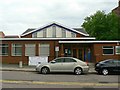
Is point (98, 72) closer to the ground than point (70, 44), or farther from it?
closer to the ground

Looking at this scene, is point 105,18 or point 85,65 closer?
point 85,65

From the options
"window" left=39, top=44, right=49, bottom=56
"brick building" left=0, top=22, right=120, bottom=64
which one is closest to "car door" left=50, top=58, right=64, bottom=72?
"brick building" left=0, top=22, right=120, bottom=64

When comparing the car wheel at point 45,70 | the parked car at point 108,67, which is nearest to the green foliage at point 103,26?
the parked car at point 108,67

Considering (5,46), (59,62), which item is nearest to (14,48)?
(5,46)

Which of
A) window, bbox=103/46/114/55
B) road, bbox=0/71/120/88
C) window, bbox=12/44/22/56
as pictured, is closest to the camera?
road, bbox=0/71/120/88

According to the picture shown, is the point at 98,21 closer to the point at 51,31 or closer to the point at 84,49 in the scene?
the point at 51,31

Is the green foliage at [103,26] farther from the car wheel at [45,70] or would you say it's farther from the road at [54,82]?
the road at [54,82]

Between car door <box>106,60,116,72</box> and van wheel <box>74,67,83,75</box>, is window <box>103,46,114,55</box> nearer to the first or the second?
car door <box>106,60,116,72</box>

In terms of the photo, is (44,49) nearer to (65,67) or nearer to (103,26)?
(65,67)

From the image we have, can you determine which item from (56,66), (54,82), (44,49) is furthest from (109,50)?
(54,82)

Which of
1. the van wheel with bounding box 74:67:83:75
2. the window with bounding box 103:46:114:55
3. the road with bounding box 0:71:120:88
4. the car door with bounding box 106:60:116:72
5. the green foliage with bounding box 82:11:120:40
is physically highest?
the green foliage with bounding box 82:11:120:40

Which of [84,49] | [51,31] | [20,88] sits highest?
[51,31]

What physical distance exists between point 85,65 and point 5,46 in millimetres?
16371

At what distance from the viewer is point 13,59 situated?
123ft
